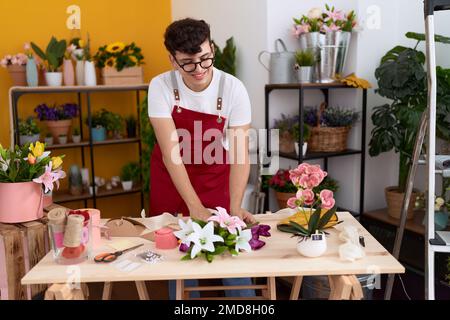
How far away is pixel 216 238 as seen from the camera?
4.99 ft

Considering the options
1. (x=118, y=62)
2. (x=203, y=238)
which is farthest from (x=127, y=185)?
(x=203, y=238)

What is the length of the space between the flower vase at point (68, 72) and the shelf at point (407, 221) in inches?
95.5

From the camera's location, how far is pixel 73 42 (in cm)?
380

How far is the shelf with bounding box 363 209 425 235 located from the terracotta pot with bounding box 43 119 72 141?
236cm

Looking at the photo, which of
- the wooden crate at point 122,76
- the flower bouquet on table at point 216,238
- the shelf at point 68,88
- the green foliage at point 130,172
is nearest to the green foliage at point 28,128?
the shelf at point 68,88

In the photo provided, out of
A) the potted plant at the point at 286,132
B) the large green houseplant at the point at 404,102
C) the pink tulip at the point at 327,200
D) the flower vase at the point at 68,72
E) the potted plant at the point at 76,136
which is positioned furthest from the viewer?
the potted plant at the point at 76,136

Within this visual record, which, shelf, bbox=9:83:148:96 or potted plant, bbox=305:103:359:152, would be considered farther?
shelf, bbox=9:83:148:96

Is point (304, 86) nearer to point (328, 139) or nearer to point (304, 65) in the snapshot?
point (304, 65)

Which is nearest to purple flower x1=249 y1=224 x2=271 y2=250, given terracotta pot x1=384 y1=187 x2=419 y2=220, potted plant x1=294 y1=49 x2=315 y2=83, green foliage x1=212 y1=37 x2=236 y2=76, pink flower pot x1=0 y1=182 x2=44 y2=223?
pink flower pot x1=0 y1=182 x2=44 y2=223

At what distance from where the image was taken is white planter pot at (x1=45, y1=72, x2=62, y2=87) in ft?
11.8

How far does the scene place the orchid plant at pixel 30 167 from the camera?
1.90 m

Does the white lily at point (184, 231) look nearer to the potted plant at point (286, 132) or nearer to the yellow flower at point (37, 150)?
the yellow flower at point (37, 150)

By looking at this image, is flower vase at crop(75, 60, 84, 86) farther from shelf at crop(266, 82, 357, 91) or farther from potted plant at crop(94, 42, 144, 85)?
shelf at crop(266, 82, 357, 91)

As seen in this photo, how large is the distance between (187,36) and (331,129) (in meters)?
1.73
